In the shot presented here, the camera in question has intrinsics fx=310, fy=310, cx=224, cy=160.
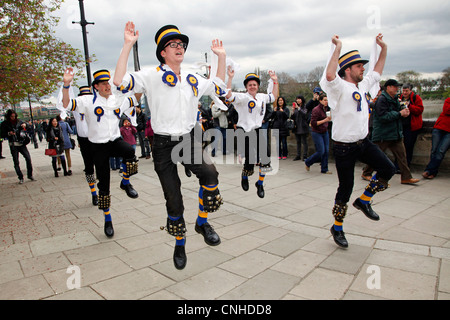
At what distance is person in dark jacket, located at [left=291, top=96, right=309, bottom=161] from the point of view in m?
9.83

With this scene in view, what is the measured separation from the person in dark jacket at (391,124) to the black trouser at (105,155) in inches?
205

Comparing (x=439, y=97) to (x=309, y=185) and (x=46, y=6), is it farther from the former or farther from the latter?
(x=46, y=6)

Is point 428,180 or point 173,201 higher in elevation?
point 173,201

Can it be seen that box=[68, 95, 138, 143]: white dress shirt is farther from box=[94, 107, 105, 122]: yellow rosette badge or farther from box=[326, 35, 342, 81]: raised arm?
box=[326, 35, 342, 81]: raised arm

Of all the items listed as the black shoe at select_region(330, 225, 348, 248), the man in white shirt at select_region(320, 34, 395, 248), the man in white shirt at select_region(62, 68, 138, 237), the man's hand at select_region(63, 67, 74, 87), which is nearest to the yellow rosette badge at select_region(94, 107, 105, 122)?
the man in white shirt at select_region(62, 68, 138, 237)

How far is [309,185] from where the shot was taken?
7082 millimetres

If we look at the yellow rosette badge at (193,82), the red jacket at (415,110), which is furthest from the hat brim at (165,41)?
the red jacket at (415,110)

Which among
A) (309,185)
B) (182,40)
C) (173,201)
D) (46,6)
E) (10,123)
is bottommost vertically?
(309,185)

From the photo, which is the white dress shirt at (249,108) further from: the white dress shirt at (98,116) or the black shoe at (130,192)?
the black shoe at (130,192)

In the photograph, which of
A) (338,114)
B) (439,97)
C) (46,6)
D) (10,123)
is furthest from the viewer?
(439,97)

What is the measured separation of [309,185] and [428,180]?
2640mm

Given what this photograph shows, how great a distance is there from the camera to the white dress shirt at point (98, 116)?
455 centimetres

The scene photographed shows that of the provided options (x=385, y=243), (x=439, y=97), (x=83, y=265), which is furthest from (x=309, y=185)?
(x=439, y=97)

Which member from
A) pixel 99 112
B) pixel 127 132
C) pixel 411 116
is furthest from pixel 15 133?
pixel 411 116
